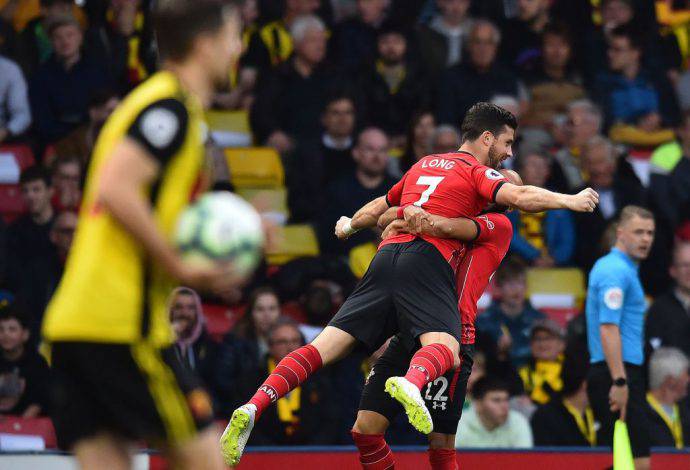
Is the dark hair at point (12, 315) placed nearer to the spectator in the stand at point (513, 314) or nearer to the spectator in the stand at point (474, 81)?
the spectator in the stand at point (513, 314)

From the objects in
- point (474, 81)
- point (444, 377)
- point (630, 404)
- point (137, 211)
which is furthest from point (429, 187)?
point (474, 81)

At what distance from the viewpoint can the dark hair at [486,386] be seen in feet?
32.3

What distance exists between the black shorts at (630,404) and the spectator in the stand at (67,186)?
199 inches

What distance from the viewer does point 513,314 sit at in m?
10.9

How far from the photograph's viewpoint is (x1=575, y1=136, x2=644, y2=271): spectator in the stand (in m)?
11.7

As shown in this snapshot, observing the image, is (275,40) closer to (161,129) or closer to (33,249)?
(33,249)

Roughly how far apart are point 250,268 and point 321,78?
28.1ft

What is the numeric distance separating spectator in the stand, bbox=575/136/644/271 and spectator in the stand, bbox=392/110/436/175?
1.44 m

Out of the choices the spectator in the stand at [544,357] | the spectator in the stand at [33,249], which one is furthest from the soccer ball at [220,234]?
the spectator in the stand at [33,249]

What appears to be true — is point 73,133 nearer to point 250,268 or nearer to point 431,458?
point 431,458

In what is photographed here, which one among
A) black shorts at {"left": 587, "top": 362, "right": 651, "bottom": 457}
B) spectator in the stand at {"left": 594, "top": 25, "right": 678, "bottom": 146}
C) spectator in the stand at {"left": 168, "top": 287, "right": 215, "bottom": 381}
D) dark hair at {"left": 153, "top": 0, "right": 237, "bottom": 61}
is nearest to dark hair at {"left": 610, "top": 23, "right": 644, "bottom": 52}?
spectator in the stand at {"left": 594, "top": 25, "right": 678, "bottom": 146}

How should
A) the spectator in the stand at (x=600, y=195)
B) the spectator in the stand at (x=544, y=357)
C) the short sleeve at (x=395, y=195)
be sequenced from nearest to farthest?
1. the short sleeve at (x=395, y=195)
2. the spectator in the stand at (x=544, y=357)
3. the spectator in the stand at (x=600, y=195)

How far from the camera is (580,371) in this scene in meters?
10.2

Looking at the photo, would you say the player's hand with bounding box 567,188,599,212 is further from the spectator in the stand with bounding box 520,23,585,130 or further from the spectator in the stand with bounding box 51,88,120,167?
the spectator in the stand with bounding box 520,23,585,130
